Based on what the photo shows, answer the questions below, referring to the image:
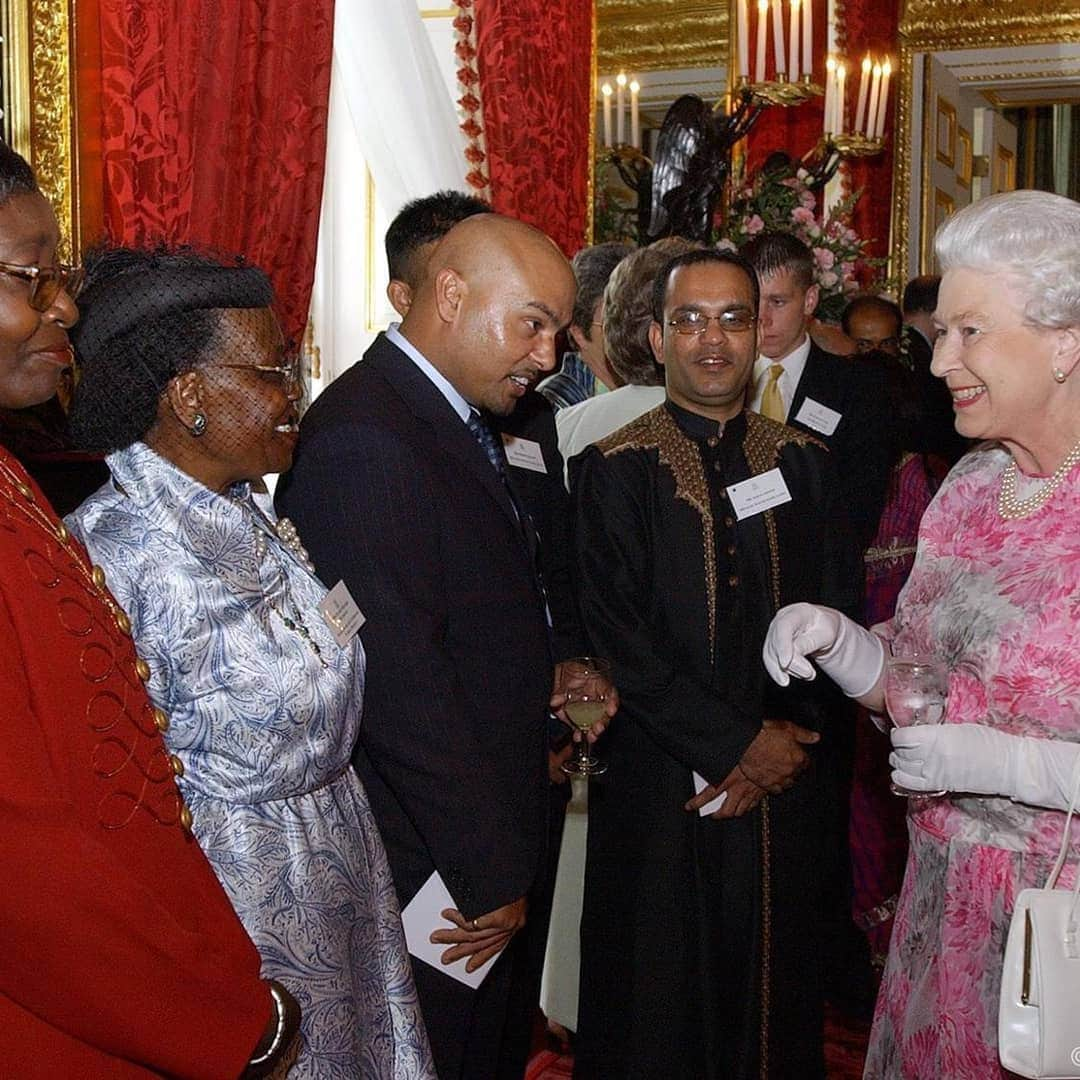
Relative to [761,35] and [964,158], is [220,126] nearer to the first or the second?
[761,35]

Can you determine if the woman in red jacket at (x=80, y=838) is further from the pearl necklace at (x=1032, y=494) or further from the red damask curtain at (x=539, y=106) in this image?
the red damask curtain at (x=539, y=106)

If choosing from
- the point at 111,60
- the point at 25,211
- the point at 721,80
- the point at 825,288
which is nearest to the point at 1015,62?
the point at 721,80

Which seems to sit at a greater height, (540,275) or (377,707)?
(540,275)

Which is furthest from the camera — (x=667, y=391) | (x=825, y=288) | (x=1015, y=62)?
(x=1015, y=62)

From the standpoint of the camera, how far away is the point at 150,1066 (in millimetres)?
1353

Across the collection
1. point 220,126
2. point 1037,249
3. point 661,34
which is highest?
point 661,34

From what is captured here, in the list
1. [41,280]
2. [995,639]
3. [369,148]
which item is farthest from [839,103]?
[41,280]

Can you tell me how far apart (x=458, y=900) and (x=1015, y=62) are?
7478 mm

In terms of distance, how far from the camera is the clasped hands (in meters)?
2.74

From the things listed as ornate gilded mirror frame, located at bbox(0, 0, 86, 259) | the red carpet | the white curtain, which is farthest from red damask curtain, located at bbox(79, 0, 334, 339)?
the red carpet

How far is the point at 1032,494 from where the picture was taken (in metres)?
2.08

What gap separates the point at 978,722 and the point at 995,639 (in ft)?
0.43

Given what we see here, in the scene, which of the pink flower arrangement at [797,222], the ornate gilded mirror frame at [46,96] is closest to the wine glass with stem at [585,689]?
the ornate gilded mirror frame at [46,96]

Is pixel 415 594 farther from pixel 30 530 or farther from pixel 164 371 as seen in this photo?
pixel 30 530
